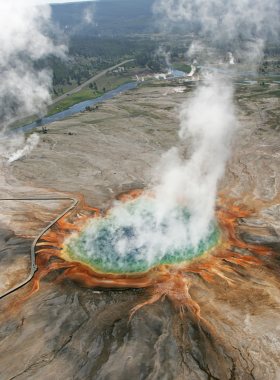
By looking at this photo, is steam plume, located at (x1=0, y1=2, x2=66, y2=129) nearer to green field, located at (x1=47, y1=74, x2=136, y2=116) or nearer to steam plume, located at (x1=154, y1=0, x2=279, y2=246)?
green field, located at (x1=47, y1=74, x2=136, y2=116)

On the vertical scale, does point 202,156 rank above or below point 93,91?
below

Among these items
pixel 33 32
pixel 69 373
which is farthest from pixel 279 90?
pixel 33 32

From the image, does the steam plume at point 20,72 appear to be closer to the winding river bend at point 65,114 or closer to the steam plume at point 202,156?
the winding river bend at point 65,114

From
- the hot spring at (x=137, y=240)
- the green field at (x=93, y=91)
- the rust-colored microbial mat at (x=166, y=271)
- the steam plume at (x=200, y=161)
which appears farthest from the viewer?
the green field at (x=93, y=91)

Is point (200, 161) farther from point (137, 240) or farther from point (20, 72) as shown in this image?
point (20, 72)

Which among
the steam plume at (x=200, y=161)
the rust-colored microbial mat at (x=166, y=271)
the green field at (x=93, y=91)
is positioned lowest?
the rust-colored microbial mat at (x=166, y=271)

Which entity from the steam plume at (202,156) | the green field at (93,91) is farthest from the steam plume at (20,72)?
the steam plume at (202,156)

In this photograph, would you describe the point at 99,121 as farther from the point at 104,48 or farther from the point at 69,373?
the point at 104,48

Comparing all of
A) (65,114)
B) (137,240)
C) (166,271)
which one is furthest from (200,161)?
(65,114)

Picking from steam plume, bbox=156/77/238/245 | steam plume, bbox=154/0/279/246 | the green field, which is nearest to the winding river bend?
the green field
